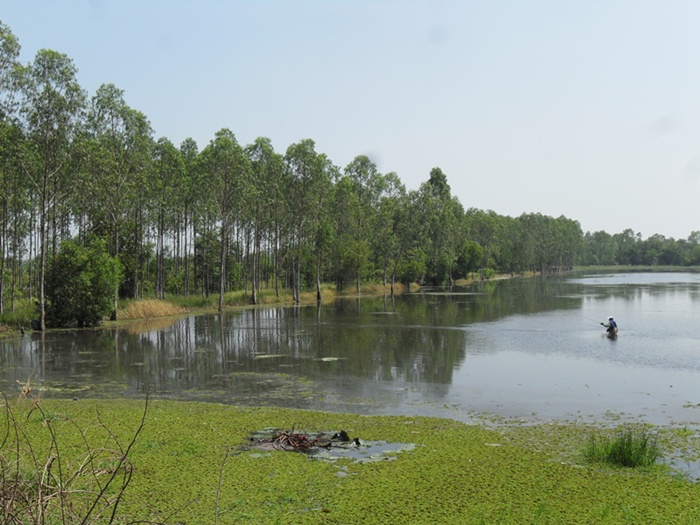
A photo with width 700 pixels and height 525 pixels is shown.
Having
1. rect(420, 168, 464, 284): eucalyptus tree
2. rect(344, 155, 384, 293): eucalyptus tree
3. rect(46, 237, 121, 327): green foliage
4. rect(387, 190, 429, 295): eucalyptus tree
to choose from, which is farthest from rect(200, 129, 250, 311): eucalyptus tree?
rect(420, 168, 464, 284): eucalyptus tree

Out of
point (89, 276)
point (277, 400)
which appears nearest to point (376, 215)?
point (89, 276)

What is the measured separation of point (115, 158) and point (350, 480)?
36.5 meters

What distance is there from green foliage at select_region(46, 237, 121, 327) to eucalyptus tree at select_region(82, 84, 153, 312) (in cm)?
178

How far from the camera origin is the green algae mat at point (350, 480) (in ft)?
24.6

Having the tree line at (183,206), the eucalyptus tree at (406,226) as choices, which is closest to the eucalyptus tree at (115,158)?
the tree line at (183,206)

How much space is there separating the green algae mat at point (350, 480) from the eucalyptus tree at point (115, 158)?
28.4 meters

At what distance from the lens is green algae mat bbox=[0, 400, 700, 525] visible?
750cm

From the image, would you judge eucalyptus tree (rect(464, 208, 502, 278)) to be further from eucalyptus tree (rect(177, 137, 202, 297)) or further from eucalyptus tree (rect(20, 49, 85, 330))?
eucalyptus tree (rect(20, 49, 85, 330))

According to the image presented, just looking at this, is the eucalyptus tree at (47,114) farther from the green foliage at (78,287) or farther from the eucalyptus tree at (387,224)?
the eucalyptus tree at (387,224)

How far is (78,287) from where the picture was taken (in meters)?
34.5

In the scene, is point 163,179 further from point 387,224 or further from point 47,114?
point 387,224

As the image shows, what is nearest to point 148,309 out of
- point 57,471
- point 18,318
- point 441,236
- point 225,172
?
point 18,318

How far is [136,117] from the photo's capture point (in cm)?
4119

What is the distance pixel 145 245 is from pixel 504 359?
37.1 meters
